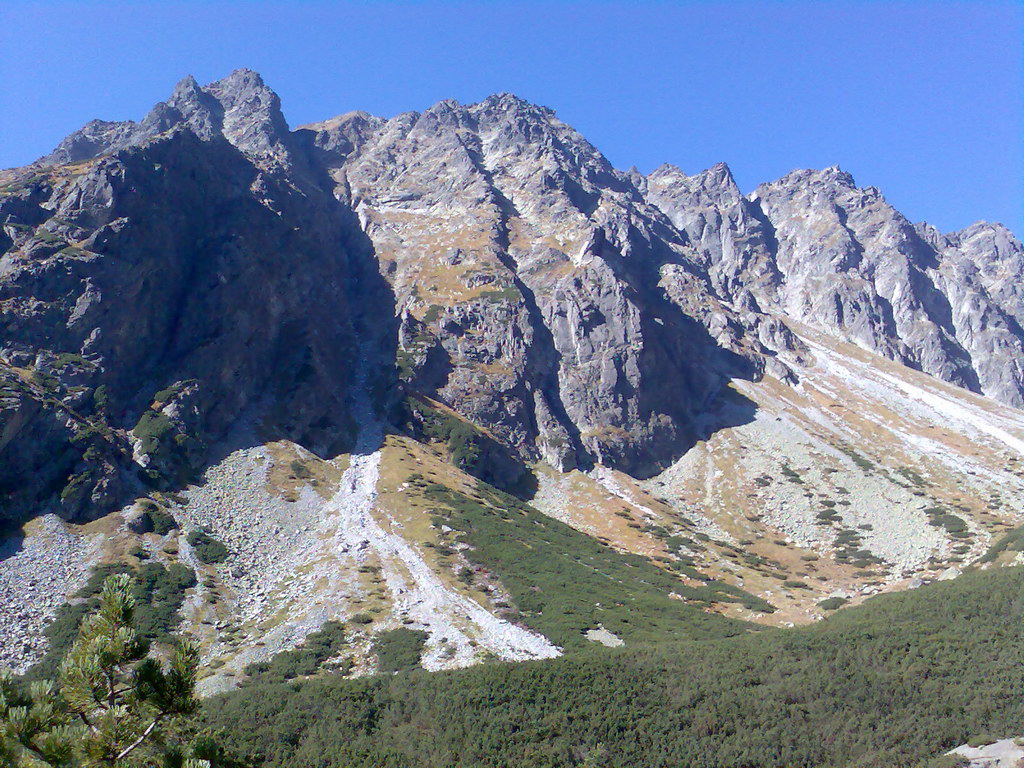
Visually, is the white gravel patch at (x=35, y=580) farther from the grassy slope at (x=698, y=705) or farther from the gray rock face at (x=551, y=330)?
the gray rock face at (x=551, y=330)

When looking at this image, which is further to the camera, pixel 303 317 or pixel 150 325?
pixel 303 317

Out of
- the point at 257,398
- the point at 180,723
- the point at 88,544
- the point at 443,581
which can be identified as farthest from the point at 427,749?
the point at 257,398

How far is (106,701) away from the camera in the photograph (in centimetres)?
993

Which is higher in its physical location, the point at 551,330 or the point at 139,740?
the point at 551,330

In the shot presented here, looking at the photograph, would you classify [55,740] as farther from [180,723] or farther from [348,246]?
[348,246]

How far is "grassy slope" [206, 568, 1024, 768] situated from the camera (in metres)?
22.4

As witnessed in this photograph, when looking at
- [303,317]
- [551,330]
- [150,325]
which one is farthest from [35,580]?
[551,330]

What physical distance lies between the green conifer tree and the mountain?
3515cm

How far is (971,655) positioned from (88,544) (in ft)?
230

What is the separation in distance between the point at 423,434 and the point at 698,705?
82.9m

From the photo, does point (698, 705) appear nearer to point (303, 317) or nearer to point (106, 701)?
point (106, 701)

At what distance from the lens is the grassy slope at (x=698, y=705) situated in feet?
73.6

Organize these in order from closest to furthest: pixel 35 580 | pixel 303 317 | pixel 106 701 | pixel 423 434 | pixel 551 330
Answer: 1. pixel 106 701
2. pixel 35 580
3. pixel 423 434
4. pixel 303 317
5. pixel 551 330

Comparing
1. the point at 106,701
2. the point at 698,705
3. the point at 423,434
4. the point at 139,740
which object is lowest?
the point at 698,705
